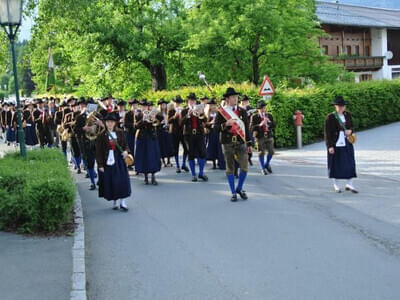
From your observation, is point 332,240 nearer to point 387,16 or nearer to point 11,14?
point 11,14

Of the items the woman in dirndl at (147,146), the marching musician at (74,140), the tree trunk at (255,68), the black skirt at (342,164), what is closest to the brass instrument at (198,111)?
the woman in dirndl at (147,146)

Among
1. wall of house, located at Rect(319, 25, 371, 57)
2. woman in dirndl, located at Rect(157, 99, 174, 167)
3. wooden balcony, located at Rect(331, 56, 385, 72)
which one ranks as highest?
wall of house, located at Rect(319, 25, 371, 57)

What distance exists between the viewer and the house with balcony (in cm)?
4825

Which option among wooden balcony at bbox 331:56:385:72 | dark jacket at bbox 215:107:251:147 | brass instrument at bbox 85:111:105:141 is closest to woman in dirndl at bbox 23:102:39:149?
brass instrument at bbox 85:111:105:141

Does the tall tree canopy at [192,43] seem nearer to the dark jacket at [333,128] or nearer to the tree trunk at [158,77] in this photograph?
the tree trunk at [158,77]

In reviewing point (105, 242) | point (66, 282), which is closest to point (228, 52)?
point (105, 242)

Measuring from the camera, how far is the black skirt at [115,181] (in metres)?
10.1

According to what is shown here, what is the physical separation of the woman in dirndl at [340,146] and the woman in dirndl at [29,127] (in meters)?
13.5

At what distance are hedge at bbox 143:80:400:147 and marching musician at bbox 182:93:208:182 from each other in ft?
18.9

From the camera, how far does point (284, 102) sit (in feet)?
64.2

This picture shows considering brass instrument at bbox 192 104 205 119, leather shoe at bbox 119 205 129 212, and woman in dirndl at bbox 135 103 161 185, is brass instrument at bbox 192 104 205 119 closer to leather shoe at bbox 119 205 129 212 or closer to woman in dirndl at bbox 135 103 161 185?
woman in dirndl at bbox 135 103 161 185

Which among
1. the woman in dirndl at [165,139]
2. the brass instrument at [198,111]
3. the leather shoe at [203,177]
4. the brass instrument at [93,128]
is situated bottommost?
the leather shoe at [203,177]

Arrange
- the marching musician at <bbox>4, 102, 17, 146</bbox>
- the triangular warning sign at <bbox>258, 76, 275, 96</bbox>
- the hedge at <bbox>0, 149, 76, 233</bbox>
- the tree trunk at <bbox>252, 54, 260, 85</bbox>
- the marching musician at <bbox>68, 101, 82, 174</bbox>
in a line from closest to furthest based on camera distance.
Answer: the hedge at <bbox>0, 149, 76, 233</bbox>
the marching musician at <bbox>68, 101, 82, 174</bbox>
the triangular warning sign at <bbox>258, 76, 275, 96</bbox>
the marching musician at <bbox>4, 102, 17, 146</bbox>
the tree trunk at <bbox>252, 54, 260, 85</bbox>

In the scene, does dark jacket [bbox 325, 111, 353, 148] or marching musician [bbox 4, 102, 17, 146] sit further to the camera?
marching musician [bbox 4, 102, 17, 146]
